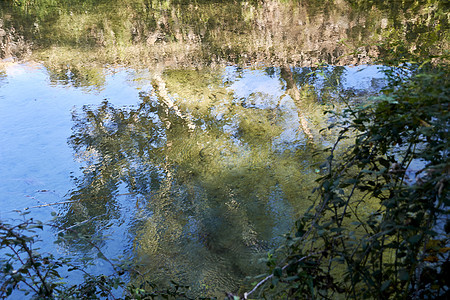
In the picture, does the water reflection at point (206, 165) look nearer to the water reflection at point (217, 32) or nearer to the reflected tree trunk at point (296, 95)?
the reflected tree trunk at point (296, 95)

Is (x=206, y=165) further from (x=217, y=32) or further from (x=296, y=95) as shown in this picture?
(x=217, y=32)

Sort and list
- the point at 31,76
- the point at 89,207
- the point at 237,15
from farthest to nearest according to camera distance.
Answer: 1. the point at 237,15
2. the point at 31,76
3. the point at 89,207

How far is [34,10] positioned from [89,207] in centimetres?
575

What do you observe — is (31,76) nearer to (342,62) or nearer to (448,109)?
(342,62)

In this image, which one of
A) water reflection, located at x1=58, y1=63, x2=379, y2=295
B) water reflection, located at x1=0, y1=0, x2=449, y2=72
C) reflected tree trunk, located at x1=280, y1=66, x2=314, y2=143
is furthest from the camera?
water reflection, located at x1=0, y1=0, x2=449, y2=72

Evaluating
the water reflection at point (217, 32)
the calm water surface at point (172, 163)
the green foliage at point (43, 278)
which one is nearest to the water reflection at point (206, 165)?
the calm water surface at point (172, 163)

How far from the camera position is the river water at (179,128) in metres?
2.28

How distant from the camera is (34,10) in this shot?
22.9 ft

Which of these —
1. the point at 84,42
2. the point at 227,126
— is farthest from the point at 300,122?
the point at 84,42

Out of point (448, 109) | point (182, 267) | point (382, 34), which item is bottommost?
point (182, 267)

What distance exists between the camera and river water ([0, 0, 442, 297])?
89.7 inches

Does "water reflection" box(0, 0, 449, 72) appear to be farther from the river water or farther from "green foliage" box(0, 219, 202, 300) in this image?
"green foliage" box(0, 219, 202, 300)

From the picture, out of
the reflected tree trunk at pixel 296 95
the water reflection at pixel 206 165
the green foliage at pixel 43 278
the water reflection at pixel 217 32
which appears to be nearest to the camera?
the green foliage at pixel 43 278

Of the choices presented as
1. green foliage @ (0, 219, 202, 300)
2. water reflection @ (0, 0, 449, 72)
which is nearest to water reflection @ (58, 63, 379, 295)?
green foliage @ (0, 219, 202, 300)
